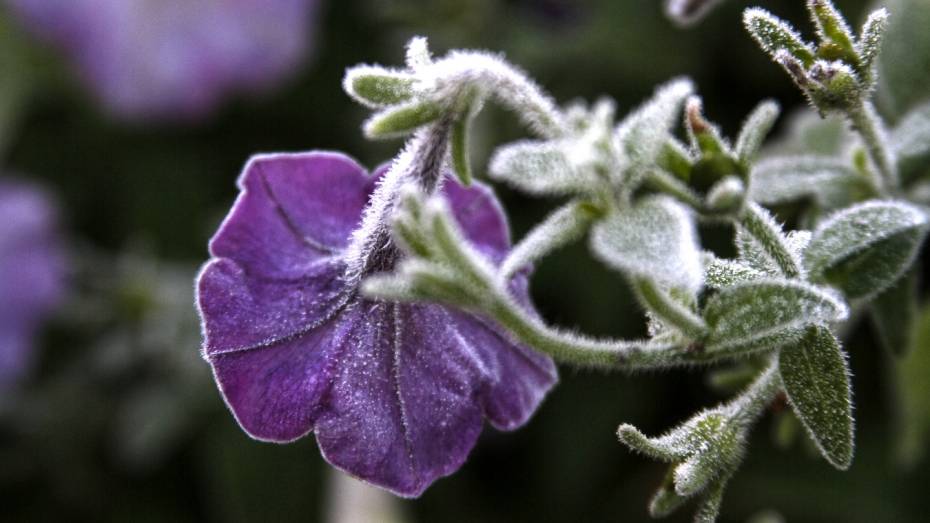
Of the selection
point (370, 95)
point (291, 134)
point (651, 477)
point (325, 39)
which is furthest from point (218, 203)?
point (370, 95)

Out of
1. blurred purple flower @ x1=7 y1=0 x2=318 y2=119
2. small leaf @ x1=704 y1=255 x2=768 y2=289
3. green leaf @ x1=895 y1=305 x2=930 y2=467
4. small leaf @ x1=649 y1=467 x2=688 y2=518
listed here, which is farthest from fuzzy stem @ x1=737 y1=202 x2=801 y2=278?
blurred purple flower @ x1=7 y1=0 x2=318 y2=119

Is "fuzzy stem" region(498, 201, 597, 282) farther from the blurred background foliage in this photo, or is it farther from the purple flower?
the blurred background foliage

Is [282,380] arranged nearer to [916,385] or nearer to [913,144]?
[913,144]

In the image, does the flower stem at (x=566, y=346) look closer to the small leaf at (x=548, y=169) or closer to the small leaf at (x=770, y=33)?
the small leaf at (x=548, y=169)

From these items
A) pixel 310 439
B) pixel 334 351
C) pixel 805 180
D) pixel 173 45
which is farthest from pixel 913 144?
pixel 173 45

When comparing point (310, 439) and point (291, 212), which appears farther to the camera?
point (310, 439)

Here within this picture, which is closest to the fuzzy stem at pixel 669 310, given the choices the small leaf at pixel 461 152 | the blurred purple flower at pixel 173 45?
the small leaf at pixel 461 152
